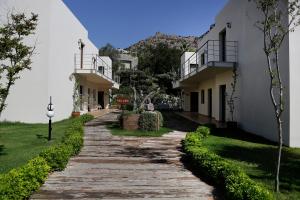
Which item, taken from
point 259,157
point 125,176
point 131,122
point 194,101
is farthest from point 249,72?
point 194,101

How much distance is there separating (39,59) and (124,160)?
9.28 meters

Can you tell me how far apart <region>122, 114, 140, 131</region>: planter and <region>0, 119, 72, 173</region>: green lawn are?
2606 millimetres

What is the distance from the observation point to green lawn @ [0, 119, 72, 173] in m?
7.89

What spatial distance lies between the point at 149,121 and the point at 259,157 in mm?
5875

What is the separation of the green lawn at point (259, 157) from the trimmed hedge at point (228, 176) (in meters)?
0.66

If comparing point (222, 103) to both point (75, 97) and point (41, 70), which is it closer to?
point (75, 97)

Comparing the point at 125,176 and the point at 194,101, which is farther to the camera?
the point at 194,101

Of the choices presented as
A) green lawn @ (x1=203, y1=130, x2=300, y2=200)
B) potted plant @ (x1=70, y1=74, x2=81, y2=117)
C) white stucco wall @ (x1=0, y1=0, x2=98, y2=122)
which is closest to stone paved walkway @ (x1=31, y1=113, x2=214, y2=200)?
green lawn @ (x1=203, y1=130, x2=300, y2=200)

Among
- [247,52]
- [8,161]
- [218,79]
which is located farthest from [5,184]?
[218,79]

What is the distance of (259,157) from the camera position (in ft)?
29.8

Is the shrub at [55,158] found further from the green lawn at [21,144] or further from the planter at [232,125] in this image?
the planter at [232,125]

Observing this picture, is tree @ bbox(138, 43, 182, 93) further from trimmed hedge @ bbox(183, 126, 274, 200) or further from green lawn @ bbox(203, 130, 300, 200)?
trimmed hedge @ bbox(183, 126, 274, 200)

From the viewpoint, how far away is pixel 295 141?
11.0m

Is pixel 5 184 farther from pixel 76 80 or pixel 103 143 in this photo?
pixel 76 80
